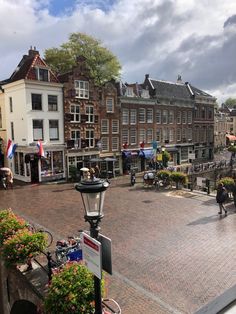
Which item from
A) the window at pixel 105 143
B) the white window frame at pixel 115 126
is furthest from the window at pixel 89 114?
the white window frame at pixel 115 126

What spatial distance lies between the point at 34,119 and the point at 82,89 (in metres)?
6.68

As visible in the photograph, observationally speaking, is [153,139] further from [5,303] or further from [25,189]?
[5,303]

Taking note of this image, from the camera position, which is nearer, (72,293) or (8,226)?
(72,293)

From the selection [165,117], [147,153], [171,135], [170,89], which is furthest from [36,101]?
[170,89]

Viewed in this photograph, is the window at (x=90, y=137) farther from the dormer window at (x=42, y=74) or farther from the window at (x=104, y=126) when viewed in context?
the dormer window at (x=42, y=74)

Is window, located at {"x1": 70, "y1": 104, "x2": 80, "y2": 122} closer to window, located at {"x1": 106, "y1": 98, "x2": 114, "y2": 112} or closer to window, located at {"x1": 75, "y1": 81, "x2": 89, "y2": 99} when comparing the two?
window, located at {"x1": 75, "y1": 81, "x2": 89, "y2": 99}

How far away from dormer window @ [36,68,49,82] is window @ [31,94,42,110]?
5.54 feet

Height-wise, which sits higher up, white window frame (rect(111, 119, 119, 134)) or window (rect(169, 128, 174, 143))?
white window frame (rect(111, 119, 119, 134))

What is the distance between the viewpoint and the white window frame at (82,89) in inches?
1203

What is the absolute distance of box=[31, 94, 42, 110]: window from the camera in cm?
2727

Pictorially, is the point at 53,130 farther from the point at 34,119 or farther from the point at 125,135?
the point at 125,135

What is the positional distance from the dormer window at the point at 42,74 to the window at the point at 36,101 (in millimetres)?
1688

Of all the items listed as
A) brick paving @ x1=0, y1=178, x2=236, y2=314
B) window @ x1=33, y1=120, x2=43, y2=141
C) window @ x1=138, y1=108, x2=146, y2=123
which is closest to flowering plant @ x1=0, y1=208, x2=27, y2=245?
brick paving @ x1=0, y1=178, x2=236, y2=314

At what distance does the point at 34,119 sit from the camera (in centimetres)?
2741
